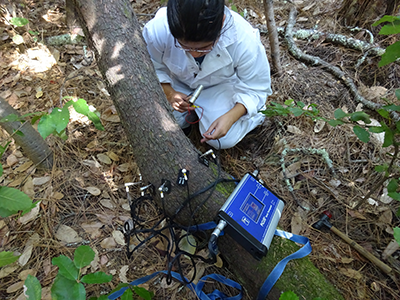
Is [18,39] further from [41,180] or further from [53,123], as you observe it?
[53,123]

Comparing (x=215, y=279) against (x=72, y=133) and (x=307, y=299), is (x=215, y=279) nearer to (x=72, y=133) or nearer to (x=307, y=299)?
(x=307, y=299)

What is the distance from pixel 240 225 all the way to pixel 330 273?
0.73 meters

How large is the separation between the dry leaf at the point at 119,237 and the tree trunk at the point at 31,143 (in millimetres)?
795

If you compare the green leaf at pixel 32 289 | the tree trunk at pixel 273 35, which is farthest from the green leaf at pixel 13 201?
the tree trunk at pixel 273 35

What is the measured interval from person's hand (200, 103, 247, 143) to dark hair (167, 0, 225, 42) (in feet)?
2.09

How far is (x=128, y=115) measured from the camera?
1520mm

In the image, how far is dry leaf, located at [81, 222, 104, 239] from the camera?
163 cm

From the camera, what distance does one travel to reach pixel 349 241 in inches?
62.0

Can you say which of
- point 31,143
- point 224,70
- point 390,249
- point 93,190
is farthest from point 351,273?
Answer: point 31,143

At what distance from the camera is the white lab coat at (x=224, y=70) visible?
178 cm

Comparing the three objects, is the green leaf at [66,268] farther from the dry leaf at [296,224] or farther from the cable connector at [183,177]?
the dry leaf at [296,224]

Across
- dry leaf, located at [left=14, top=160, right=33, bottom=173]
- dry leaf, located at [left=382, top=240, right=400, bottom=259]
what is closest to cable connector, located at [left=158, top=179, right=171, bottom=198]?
dry leaf, located at [left=14, top=160, right=33, bottom=173]

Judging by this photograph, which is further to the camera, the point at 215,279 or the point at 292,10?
the point at 292,10

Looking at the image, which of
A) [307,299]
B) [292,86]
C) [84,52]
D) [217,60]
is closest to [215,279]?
[307,299]
